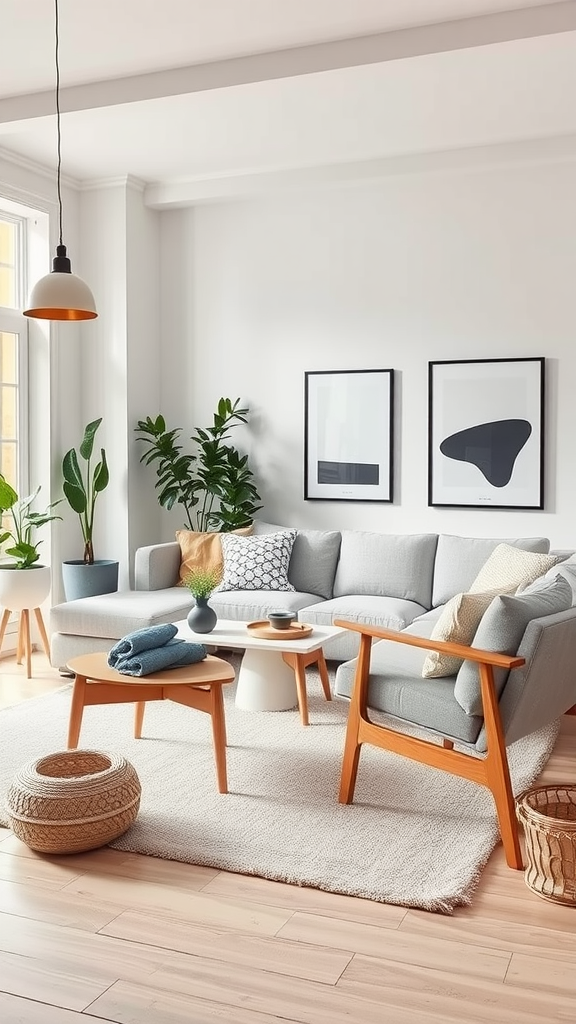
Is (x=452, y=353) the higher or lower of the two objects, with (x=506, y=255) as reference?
lower

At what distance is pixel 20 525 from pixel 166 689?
7.97 feet

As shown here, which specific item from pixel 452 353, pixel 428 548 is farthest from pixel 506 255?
pixel 428 548

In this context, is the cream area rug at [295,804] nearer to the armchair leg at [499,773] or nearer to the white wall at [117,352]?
the armchair leg at [499,773]

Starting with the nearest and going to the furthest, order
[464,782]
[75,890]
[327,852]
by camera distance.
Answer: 1. [75,890]
2. [327,852]
3. [464,782]

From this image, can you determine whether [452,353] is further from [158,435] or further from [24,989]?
[24,989]

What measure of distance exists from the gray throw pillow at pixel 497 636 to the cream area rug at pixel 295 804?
465 mm

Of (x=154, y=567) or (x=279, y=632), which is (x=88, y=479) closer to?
(x=154, y=567)

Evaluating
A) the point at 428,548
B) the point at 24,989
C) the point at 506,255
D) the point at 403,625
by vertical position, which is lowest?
the point at 24,989

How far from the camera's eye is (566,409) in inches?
212

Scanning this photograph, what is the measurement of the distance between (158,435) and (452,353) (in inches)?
75.5

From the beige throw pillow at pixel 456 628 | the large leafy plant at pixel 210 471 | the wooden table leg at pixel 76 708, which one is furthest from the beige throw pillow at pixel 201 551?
the beige throw pillow at pixel 456 628

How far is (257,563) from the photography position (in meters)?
5.46

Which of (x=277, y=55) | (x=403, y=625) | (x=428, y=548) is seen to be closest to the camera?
(x=277, y=55)

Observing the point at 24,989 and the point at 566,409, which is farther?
the point at 566,409
